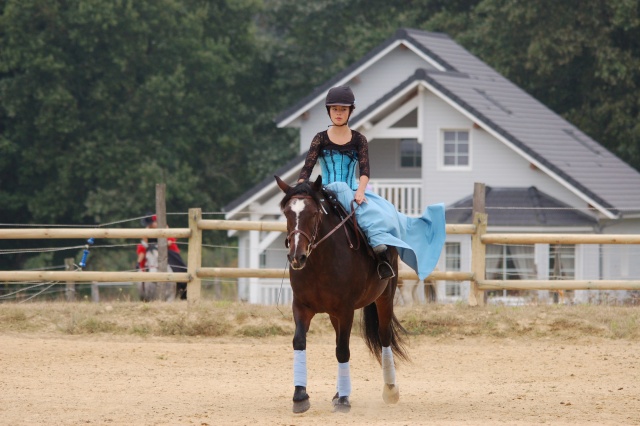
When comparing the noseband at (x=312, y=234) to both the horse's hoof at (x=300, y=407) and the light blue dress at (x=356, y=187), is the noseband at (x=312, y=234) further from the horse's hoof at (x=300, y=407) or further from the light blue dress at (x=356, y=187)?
the horse's hoof at (x=300, y=407)

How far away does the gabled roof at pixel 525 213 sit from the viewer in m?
30.1

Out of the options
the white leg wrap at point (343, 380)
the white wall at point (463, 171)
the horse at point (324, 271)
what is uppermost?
the white wall at point (463, 171)

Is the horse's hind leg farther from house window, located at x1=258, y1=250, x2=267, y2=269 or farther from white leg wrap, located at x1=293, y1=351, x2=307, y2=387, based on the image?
house window, located at x1=258, y1=250, x2=267, y2=269

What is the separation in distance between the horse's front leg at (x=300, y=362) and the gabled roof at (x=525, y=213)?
65.1ft

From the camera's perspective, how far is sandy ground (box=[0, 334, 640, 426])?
9.96m

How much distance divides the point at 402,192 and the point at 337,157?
2124 cm

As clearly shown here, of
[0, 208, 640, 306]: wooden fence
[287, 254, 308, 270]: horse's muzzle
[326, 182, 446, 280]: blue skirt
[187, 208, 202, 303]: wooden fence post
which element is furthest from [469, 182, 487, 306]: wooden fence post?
[287, 254, 308, 270]: horse's muzzle

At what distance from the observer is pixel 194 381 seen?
1217 centimetres

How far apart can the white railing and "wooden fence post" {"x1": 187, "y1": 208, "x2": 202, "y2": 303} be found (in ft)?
50.2

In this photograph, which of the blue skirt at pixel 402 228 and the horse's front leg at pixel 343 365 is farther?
the blue skirt at pixel 402 228

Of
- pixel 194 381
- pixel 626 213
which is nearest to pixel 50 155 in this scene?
pixel 626 213

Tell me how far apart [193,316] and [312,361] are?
2327mm

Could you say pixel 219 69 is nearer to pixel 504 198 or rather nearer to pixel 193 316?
pixel 504 198

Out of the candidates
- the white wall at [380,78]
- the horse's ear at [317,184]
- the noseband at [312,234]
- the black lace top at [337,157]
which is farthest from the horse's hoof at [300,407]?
the white wall at [380,78]
